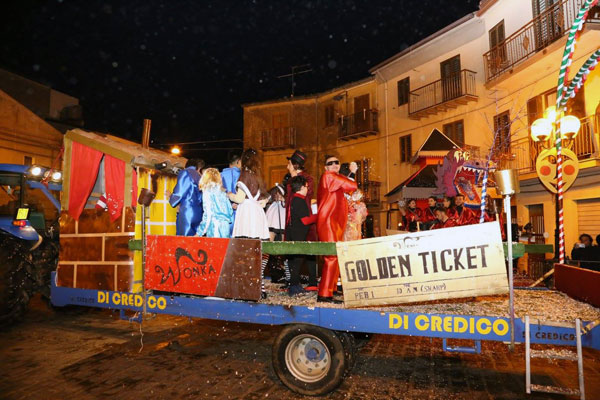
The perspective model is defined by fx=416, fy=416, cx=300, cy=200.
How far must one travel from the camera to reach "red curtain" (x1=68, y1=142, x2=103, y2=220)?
19.5 ft

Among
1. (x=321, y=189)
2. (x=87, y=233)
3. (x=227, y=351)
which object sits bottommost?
(x=227, y=351)

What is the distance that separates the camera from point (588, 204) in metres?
13.5

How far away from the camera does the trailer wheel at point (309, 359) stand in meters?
4.14

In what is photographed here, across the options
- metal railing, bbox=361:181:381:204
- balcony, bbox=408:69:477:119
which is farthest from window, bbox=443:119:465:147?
metal railing, bbox=361:181:381:204

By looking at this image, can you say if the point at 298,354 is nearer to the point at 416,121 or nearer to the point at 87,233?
the point at 87,233

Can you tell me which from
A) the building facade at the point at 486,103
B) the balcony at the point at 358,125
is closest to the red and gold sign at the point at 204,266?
the building facade at the point at 486,103

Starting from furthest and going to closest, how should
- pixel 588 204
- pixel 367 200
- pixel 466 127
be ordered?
pixel 367 200 → pixel 466 127 → pixel 588 204

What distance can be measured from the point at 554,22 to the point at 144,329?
596 inches

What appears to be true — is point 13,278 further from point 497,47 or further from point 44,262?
point 497,47

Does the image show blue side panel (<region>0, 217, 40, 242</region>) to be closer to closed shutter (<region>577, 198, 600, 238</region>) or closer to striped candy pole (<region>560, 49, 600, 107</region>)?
striped candy pole (<region>560, 49, 600, 107</region>)

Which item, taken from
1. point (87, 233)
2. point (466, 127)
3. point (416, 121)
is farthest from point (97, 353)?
point (416, 121)

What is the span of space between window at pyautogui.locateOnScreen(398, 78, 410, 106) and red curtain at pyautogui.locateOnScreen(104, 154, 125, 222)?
18578 mm

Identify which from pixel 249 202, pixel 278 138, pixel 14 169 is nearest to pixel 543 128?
pixel 249 202

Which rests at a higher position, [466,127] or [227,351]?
[466,127]
